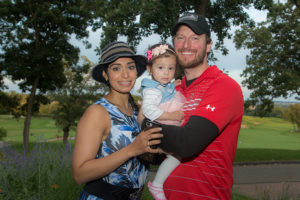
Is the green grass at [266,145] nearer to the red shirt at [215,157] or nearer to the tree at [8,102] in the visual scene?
the red shirt at [215,157]

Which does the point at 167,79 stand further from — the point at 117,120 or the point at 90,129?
the point at 90,129

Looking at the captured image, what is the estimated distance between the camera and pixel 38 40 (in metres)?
25.9

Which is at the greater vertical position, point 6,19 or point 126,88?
point 6,19

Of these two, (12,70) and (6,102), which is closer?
(12,70)

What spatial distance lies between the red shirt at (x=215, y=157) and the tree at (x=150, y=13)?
9996 mm

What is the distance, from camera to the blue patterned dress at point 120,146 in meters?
2.71

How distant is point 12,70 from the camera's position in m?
23.2

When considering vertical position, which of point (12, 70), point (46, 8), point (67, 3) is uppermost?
point (67, 3)

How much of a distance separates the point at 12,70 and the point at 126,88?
76.8 feet

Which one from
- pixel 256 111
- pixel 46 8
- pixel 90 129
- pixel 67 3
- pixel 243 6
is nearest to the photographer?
pixel 90 129

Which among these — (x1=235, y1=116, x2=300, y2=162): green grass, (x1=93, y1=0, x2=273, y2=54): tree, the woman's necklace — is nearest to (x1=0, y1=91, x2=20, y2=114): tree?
(x1=93, y1=0, x2=273, y2=54): tree

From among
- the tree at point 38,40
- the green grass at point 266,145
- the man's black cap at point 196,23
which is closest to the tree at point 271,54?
the green grass at point 266,145

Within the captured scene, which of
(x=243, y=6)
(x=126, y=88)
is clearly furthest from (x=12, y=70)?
(x=126, y=88)

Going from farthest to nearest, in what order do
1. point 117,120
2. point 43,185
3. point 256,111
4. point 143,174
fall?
point 256,111 < point 43,185 < point 143,174 < point 117,120
